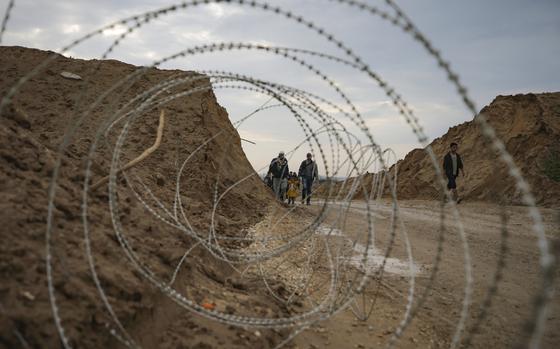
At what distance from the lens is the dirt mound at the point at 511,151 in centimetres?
1670

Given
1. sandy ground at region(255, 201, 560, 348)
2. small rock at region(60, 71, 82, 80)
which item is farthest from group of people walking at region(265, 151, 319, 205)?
small rock at region(60, 71, 82, 80)

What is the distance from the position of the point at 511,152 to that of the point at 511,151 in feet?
0.23

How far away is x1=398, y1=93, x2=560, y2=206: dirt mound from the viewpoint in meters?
16.7

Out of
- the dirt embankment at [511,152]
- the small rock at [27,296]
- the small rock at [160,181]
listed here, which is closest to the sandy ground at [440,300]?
the small rock at [27,296]

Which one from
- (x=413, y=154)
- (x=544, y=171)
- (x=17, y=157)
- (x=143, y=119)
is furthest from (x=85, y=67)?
(x=413, y=154)

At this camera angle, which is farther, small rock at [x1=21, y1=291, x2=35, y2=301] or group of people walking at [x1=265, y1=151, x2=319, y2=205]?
group of people walking at [x1=265, y1=151, x2=319, y2=205]

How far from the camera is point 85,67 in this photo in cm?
1077

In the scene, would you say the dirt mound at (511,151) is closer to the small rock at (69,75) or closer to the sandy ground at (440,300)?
the sandy ground at (440,300)

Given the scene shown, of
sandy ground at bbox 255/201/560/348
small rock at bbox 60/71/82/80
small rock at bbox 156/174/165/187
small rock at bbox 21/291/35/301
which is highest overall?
small rock at bbox 60/71/82/80

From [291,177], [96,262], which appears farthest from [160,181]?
[291,177]

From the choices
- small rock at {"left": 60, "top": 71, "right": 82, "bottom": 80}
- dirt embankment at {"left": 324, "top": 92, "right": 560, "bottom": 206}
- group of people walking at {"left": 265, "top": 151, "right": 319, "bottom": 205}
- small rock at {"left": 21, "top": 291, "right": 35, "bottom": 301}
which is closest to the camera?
small rock at {"left": 21, "top": 291, "right": 35, "bottom": 301}

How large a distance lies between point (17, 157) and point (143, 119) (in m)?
5.22

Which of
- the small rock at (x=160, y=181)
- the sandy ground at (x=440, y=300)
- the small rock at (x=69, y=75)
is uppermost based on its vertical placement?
the small rock at (x=69, y=75)

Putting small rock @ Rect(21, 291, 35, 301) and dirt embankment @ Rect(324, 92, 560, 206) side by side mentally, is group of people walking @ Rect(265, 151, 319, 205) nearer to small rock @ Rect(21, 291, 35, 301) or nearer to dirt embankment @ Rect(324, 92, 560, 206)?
dirt embankment @ Rect(324, 92, 560, 206)
